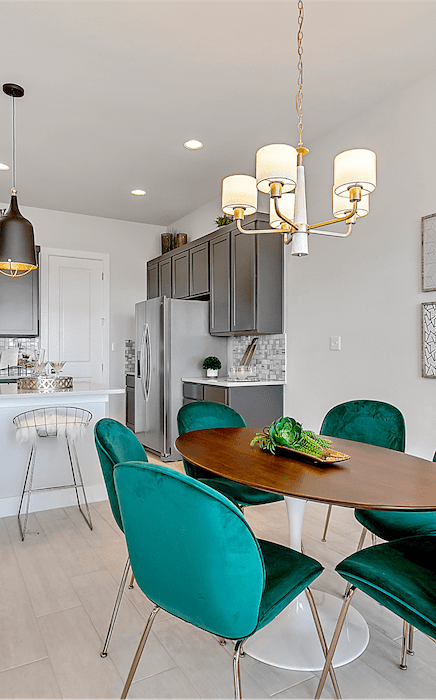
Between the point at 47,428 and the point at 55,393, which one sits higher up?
the point at 55,393

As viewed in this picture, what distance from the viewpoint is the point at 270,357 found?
4535mm

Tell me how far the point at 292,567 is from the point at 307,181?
338cm

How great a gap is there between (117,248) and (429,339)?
440 cm

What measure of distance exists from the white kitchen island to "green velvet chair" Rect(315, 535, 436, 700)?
224 centimetres

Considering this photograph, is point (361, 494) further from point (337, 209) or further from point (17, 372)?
point (17, 372)

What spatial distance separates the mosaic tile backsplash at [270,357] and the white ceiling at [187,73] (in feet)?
5.29

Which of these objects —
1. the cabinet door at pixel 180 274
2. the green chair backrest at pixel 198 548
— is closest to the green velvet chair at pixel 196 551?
the green chair backrest at pixel 198 548

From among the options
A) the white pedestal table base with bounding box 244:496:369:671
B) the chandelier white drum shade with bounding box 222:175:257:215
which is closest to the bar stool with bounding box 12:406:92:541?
the white pedestal table base with bounding box 244:496:369:671

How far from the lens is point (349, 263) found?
3.63m

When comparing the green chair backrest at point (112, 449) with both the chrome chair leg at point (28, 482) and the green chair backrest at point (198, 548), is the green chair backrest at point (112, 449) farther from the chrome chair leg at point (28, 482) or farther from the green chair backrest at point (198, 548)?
the chrome chair leg at point (28, 482)

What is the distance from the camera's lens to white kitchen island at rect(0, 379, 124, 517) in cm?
324

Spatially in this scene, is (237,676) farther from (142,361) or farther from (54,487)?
(142,361)

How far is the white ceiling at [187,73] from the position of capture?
251 cm

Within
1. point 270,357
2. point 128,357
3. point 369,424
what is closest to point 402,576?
point 369,424
